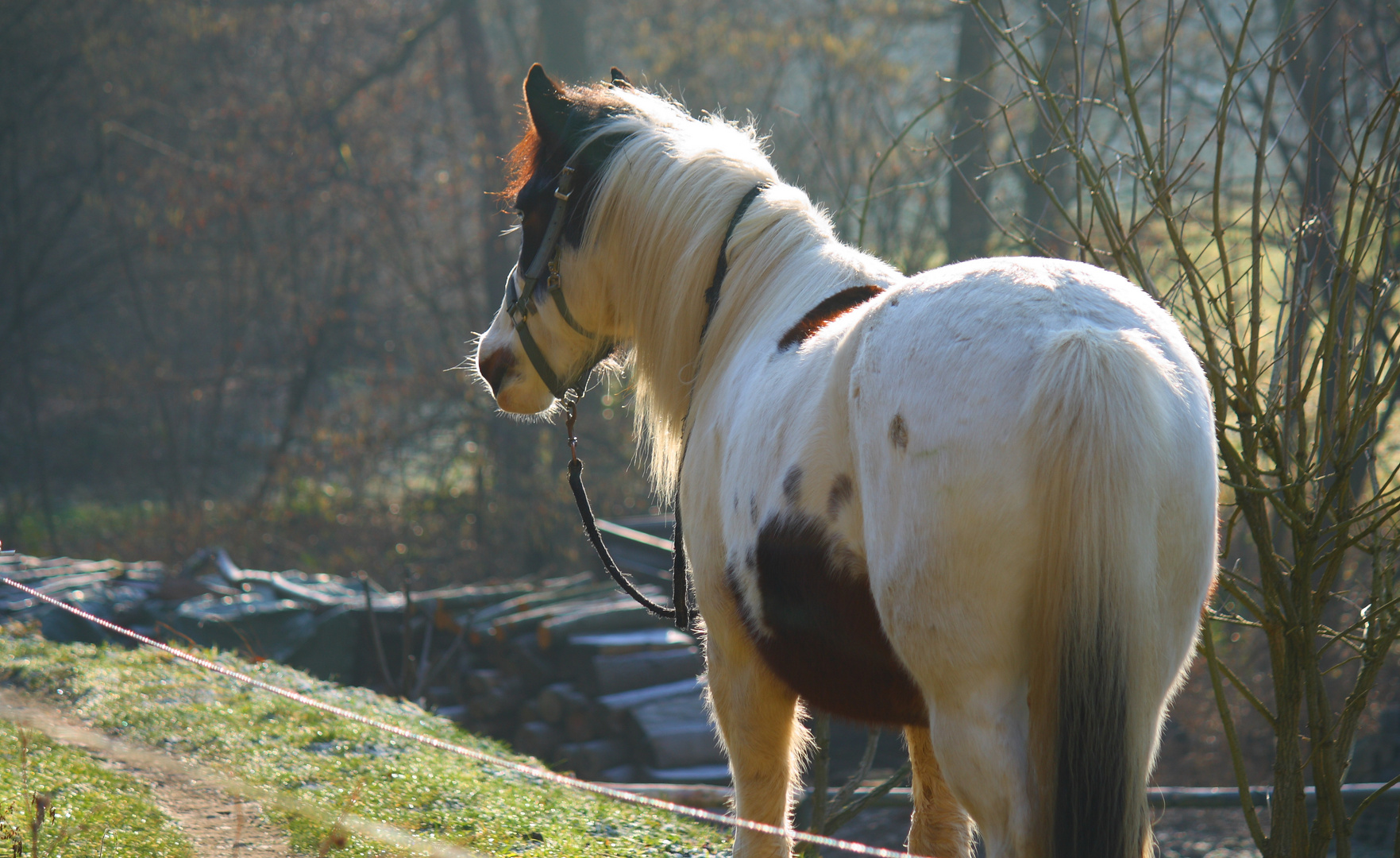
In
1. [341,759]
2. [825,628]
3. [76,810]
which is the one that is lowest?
[341,759]

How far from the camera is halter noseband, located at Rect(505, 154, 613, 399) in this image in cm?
299

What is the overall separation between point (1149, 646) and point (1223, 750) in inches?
260

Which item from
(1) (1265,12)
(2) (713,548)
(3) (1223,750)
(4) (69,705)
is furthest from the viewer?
(1) (1265,12)

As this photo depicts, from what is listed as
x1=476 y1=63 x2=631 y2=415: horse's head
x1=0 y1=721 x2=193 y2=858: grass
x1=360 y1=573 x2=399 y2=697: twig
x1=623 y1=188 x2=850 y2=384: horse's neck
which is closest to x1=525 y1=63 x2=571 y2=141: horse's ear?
x1=476 y1=63 x2=631 y2=415: horse's head

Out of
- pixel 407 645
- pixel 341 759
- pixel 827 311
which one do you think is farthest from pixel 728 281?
pixel 407 645

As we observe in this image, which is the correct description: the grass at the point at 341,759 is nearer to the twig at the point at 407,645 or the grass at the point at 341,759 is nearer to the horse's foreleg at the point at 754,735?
the twig at the point at 407,645

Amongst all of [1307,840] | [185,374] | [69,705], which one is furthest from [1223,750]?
[185,374]

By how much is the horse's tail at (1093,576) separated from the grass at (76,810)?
2.57 m

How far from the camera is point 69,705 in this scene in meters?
4.91

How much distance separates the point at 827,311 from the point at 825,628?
2.57 feet

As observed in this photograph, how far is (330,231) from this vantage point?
42.8ft

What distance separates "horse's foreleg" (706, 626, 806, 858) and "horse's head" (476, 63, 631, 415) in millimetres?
1164

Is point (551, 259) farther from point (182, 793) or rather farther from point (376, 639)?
point (376, 639)

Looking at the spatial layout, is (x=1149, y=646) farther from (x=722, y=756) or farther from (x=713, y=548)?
(x=722, y=756)
